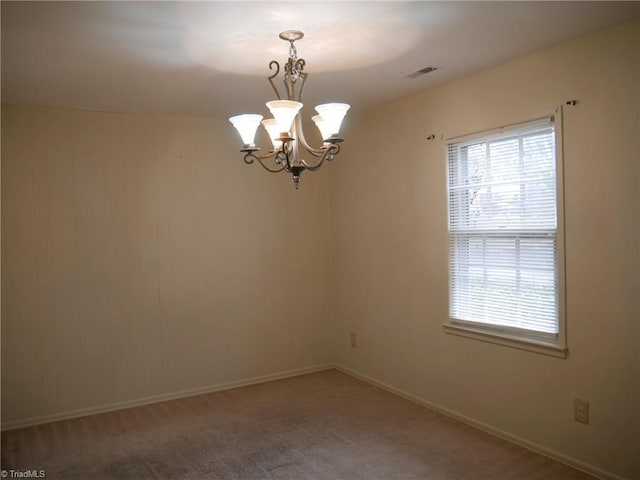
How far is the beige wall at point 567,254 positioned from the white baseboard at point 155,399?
0.61 meters

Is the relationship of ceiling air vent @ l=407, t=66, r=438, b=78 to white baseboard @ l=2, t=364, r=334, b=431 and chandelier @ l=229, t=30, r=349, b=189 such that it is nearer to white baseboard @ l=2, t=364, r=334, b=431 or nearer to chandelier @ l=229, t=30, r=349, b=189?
chandelier @ l=229, t=30, r=349, b=189

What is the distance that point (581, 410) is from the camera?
296 centimetres

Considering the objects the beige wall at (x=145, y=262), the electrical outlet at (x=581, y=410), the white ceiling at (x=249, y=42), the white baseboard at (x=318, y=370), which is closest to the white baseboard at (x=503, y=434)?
the white baseboard at (x=318, y=370)

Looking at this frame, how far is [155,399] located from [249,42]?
305 cm

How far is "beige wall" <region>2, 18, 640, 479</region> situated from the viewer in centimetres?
286

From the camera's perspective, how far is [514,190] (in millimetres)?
3316

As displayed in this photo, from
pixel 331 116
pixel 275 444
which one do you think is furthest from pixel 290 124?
pixel 275 444

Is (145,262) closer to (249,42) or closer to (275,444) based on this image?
(275,444)

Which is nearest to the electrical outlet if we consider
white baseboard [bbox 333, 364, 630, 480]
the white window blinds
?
white baseboard [bbox 333, 364, 630, 480]

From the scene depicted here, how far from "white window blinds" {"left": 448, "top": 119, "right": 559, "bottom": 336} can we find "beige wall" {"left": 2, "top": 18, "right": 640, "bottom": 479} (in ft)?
0.40

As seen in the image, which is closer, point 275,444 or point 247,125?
point 247,125

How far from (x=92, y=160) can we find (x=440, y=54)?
9.19ft

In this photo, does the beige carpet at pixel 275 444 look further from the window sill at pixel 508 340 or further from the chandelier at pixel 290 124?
the chandelier at pixel 290 124

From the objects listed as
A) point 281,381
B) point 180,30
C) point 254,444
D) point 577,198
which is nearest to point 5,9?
point 180,30
